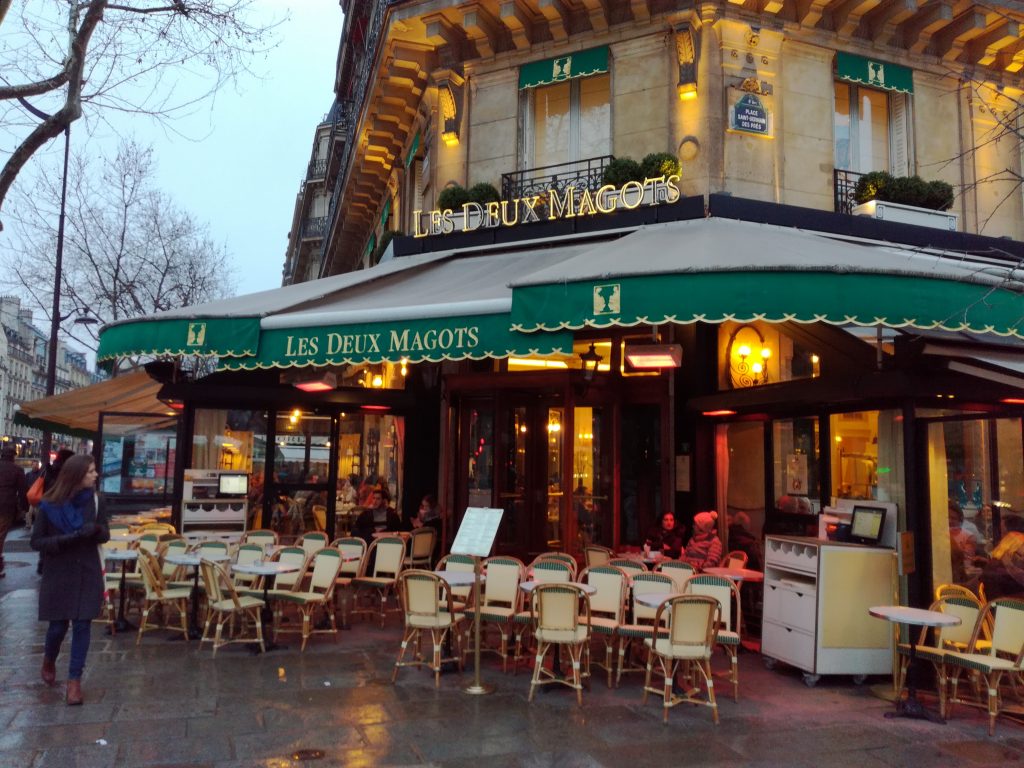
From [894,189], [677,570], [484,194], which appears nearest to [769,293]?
[677,570]

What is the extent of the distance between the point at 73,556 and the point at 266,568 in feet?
6.93

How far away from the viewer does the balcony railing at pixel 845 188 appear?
10.9 m

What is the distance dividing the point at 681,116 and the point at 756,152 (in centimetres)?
106

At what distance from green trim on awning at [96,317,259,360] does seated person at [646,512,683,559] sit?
5.05 metres

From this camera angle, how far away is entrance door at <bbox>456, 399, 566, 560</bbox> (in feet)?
38.1

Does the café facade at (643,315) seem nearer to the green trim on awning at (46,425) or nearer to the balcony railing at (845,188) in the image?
the balcony railing at (845,188)

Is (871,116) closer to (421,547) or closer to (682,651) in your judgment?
(421,547)

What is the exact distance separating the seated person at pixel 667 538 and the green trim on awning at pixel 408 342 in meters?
3.29

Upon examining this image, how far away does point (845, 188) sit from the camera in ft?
36.2

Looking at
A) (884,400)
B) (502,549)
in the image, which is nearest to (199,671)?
(502,549)

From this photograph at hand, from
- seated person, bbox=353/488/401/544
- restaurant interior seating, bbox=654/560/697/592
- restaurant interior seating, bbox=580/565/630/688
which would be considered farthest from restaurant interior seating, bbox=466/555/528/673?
seated person, bbox=353/488/401/544

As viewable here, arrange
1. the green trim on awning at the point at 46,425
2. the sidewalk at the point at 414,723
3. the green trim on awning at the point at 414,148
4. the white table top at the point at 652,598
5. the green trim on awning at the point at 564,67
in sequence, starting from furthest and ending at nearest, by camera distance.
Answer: the green trim on awning at the point at 46,425 < the green trim on awning at the point at 414,148 < the green trim on awning at the point at 564,67 < the white table top at the point at 652,598 < the sidewalk at the point at 414,723

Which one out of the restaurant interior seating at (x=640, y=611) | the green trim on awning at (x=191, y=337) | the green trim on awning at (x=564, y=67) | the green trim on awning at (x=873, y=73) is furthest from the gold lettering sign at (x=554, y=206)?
the restaurant interior seating at (x=640, y=611)

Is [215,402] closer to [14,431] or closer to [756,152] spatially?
[756,152]
